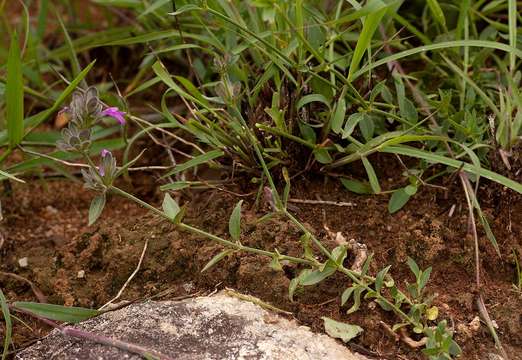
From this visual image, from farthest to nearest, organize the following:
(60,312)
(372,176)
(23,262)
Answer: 1. (23,262)
2. (372,176)
3. (60,312)

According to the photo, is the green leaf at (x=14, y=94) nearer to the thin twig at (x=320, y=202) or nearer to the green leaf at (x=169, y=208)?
the green leaf at (x=169, y=208)

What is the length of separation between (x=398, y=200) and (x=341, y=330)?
14.0 inches

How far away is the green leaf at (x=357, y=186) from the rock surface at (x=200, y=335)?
37cm

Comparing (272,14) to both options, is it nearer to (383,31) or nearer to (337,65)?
(337,65)

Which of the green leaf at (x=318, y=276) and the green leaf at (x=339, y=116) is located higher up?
the green leaf at (x=339, y=116)

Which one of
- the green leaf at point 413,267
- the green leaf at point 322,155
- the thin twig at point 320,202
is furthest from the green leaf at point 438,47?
the green leaf at point 413,267

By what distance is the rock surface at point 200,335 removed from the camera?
1387 millimetres

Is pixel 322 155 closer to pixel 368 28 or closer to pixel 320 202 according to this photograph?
pixel 320 202

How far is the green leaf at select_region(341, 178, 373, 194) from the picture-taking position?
1.71m

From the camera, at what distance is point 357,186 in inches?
67.6

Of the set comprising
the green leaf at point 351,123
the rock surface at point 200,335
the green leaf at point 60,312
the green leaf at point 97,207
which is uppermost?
the green leaf at point 351,123

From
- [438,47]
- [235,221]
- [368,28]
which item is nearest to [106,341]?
[235,221]

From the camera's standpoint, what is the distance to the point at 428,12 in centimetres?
211

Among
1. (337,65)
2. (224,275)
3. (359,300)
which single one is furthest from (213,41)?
(359,300)
